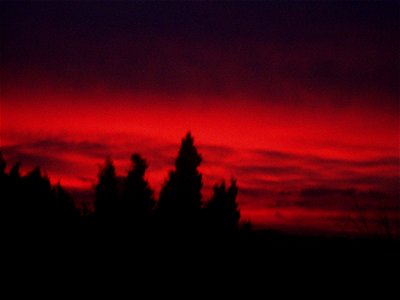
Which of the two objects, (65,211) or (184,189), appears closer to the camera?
(65,211)

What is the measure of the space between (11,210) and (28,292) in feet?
10.9

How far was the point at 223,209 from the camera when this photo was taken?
80.6ft

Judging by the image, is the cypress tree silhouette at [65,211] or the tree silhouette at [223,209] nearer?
the cypress tree silhouette at [65,211]

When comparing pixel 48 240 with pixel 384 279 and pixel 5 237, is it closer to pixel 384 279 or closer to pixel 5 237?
pixel 5 237

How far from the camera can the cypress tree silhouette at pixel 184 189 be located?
23062 mm

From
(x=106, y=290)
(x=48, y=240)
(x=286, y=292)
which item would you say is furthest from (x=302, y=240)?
(x=48, y=240)

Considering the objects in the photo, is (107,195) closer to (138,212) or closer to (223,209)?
(138,212)

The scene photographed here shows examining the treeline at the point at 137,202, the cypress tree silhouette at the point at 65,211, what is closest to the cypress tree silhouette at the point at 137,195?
the treeline at the point at 137,202

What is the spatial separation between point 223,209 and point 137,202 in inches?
159

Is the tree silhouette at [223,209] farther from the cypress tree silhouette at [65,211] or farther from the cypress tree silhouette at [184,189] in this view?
the cypress tree silhouette at [65,211]

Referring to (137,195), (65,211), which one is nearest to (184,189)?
(137,195)

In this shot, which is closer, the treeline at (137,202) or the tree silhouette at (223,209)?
the treeline at (137,202)

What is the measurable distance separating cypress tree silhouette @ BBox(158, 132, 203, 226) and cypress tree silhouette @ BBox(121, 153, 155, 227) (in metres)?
0.71

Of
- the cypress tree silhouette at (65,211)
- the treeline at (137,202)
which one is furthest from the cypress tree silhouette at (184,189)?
the cypress tree silhouette at (65,211)
